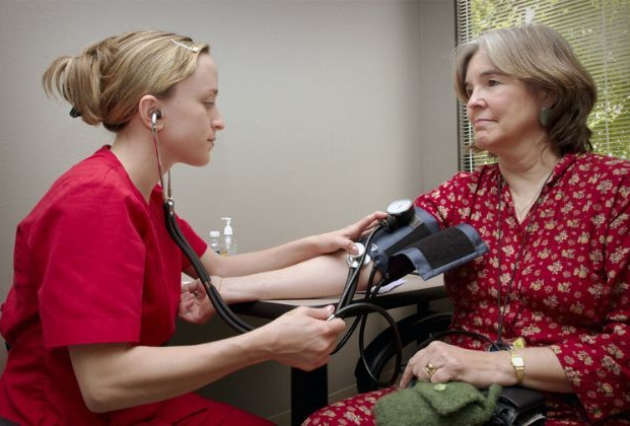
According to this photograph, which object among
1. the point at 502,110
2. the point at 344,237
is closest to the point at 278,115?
the point at 344,237

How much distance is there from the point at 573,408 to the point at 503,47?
859mm

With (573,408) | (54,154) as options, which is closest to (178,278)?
(54,154)

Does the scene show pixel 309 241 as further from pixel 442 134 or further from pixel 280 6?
pixel 442 134

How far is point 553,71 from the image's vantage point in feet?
4.37

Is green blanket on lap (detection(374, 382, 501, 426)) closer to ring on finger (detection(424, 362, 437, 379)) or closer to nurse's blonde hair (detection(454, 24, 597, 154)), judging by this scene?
ring on finger (detection(424, 362, 437, 379))

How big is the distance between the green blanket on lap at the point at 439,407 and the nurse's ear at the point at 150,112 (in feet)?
2.23

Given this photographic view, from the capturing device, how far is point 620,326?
1.11 metres

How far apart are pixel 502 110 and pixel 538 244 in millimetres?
344

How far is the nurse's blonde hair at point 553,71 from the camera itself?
4.38 ft

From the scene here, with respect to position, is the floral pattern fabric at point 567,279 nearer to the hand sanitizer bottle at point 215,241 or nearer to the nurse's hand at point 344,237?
the nurse's hand at point 344,237

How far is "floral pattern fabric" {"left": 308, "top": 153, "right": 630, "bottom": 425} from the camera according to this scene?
1.10 m

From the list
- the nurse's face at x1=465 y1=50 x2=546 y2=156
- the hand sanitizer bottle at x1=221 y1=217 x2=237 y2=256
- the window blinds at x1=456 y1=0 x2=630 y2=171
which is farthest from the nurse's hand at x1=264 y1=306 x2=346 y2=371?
the window blinds at x1=456 y1=0 x2=630 y2=171

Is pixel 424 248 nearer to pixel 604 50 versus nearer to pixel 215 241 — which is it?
pixel 215 241

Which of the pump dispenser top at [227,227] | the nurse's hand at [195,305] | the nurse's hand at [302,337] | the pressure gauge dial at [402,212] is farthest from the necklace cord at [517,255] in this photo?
the pump dispenser top at [227,227]
